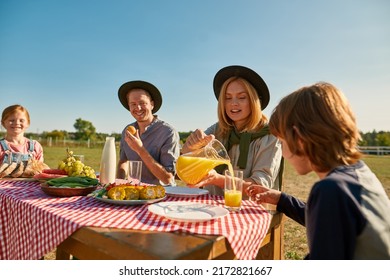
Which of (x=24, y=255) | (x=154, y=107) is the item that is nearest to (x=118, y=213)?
(x=24, y=255)

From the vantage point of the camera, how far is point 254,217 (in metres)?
1.35

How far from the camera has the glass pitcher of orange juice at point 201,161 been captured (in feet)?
5.73

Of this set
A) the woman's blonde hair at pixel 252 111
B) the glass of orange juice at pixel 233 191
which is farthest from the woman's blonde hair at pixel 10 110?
the glass of orange juice at pixel 233 191

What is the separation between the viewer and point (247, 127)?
8.12 ft

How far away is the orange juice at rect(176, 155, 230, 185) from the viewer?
5.74ft

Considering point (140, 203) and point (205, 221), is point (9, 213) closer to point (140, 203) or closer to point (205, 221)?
point (140, 203)

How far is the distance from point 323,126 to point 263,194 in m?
0.67

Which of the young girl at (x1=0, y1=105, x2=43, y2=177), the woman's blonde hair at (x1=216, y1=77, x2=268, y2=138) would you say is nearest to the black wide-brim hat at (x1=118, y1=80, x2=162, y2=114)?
the woman's blonde hair at (x1=216, y1=77, x2=268, y2=138)

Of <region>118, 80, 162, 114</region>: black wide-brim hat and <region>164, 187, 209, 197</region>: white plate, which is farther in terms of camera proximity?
<region>118, 80, 162, 114</region>: black wide-brim hat

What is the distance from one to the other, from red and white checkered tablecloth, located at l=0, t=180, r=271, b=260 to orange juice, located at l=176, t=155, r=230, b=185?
0.14 meters

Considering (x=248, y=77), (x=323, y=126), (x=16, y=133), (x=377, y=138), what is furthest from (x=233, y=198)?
(x=377, y=138)

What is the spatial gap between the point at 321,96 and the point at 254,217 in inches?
24.5

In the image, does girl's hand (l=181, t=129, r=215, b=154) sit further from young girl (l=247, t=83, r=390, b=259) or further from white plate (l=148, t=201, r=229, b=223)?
young girl (l=247, t=83, r=390, b=259)

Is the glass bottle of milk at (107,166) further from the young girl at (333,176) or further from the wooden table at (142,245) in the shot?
the young girl at (333,176)
